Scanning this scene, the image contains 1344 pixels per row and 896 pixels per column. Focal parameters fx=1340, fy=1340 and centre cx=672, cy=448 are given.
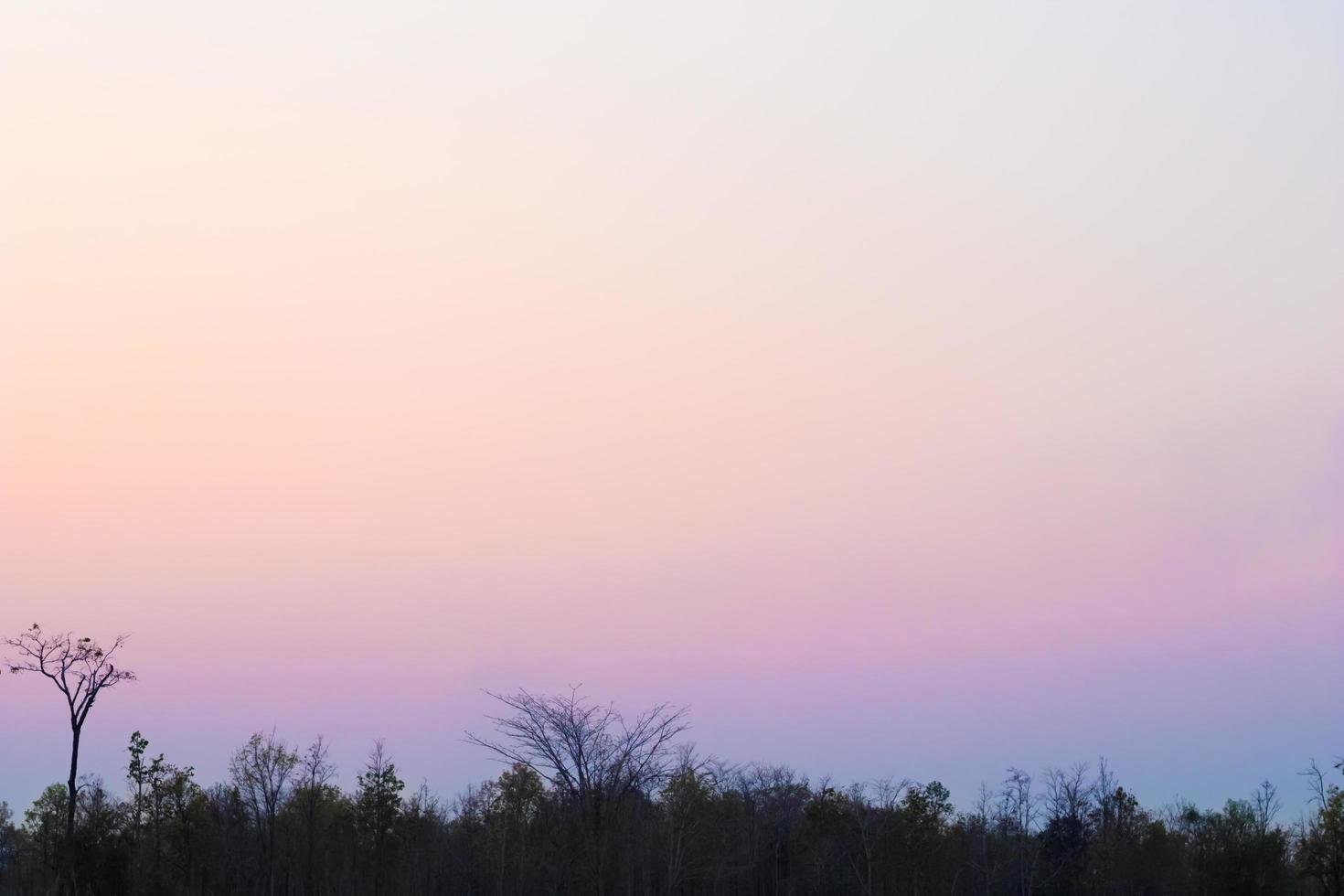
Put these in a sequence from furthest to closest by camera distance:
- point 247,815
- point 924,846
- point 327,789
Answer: point 327,789 → point 247,815 → point 924,846

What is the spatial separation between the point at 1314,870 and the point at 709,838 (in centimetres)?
2615

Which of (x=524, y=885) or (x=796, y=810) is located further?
(x=796, y=810)

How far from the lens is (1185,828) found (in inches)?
3177

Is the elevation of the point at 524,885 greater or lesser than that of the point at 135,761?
lesser

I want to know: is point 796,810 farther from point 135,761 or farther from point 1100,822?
point 135,761

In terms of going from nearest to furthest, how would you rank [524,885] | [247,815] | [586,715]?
[586,715], [524,885], [247,815]

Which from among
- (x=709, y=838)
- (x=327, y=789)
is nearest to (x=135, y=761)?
(x=327, y=789)

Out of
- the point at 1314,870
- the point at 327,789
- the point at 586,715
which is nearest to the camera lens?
the point at 586,715

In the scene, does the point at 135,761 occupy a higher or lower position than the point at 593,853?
higher

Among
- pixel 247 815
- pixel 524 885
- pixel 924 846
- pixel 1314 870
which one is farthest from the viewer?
pixel 247 815

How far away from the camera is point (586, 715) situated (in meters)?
45.3

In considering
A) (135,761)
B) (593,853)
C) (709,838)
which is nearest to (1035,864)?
(709,838)

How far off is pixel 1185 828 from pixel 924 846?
16077 mm

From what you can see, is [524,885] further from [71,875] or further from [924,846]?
[924,846]
